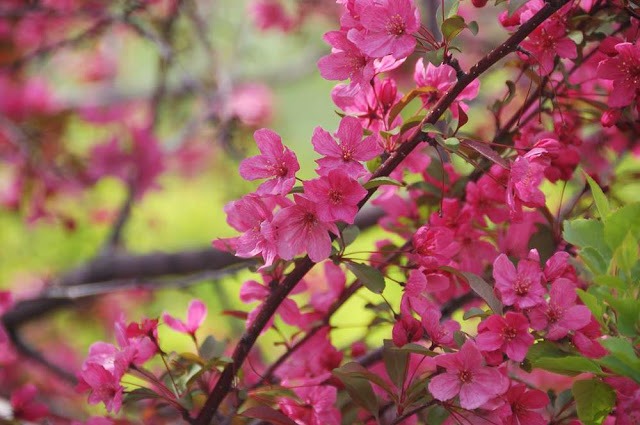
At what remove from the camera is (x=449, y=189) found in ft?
3.35

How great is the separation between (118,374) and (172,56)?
3.55 ft

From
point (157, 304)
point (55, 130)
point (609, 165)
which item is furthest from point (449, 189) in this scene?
point (157, 304)

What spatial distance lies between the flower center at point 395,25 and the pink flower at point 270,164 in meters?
0.16

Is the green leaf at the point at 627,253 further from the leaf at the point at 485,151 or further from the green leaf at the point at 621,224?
the leaf at the point at 485,151

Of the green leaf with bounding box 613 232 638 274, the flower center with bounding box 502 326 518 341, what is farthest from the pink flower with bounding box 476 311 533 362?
the green leaf with bounding box 613 232 638 274

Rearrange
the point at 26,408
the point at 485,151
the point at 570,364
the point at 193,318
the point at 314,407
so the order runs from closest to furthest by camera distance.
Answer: the point at 570,364 < the point at 485,151 < the point at 314,407 < the point at 193,318 < the point at 26,408

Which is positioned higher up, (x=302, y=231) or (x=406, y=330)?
(x=302, y=231)

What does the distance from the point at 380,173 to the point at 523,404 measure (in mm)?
281

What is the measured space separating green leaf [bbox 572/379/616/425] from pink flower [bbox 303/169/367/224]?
0.89ft

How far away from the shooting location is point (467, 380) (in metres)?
0.75

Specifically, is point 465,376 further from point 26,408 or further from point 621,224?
point 26,408

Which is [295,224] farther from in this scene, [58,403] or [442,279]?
[58,403]

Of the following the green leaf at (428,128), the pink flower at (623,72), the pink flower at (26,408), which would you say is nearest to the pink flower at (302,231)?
the green leaf at (428,128)

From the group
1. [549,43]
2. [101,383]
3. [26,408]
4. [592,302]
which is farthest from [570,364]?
[26,408]
